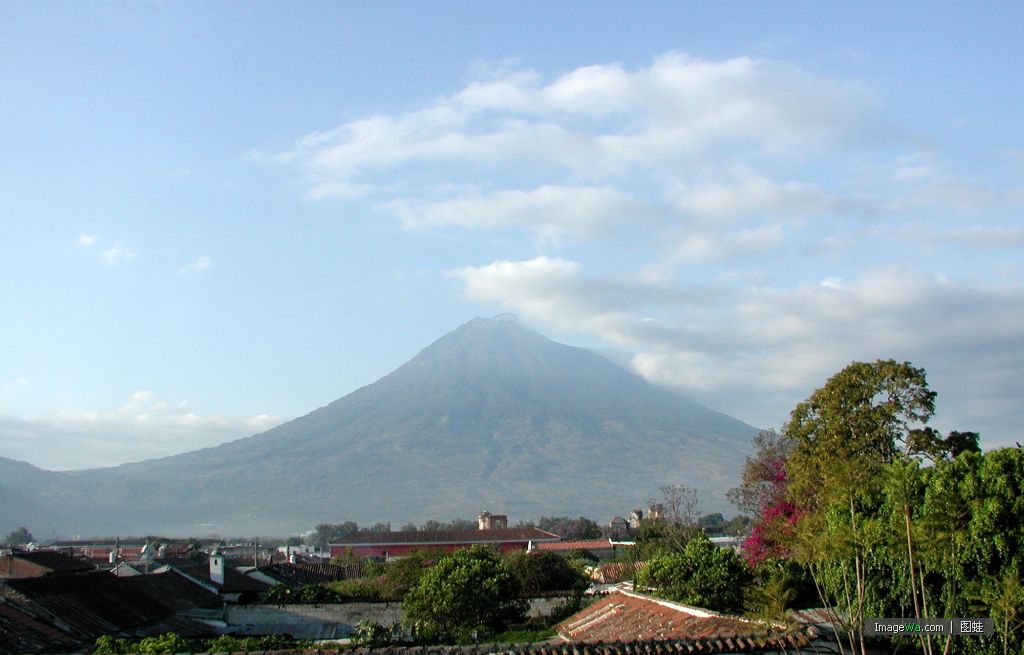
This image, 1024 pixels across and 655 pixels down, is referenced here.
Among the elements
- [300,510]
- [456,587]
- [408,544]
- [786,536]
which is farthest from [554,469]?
[786,536]

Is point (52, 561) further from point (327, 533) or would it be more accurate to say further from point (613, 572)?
point (327, 533)

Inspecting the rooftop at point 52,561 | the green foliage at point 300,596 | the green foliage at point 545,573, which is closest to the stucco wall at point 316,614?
the green foliage at point 300,596

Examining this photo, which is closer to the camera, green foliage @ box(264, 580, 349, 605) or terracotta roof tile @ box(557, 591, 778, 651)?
terracotta roof tile @ box(557, 591, 778, 651)

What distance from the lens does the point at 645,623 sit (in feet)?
64.2

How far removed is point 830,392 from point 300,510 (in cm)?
16280

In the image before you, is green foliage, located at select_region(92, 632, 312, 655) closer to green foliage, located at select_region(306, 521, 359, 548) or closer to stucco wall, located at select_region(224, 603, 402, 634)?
stucco wall, located at select_region(224, 603, 402, 634)

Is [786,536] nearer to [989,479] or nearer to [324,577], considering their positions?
[989,479]

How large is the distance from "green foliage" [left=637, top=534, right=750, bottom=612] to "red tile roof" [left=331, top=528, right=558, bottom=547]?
129ft

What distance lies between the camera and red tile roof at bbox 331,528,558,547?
6356 centimetres

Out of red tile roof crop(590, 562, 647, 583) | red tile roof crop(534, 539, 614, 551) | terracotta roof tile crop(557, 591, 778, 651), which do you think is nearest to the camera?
terracotta roof tile crop(557, 591, 778, 651)

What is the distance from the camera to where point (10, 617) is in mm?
17234

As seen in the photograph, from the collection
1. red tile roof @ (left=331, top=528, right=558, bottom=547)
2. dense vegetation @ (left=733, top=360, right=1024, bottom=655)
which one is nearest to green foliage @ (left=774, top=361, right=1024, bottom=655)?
dense vegetation @ (left=733, top=360, right=1024, bottom=655)

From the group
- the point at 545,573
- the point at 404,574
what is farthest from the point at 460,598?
the point at 545,573

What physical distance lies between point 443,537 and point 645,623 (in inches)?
1839
